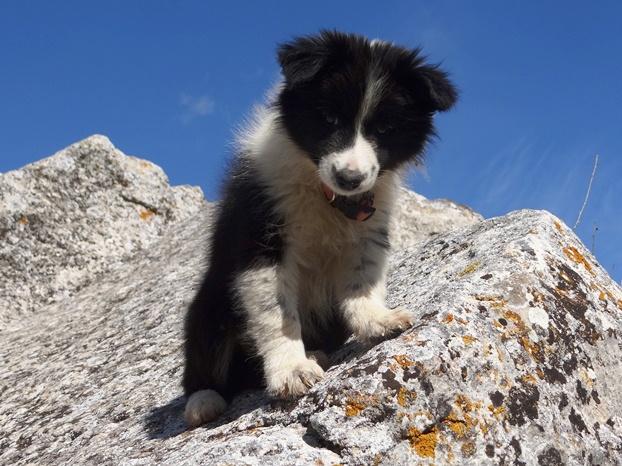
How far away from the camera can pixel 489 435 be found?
3035mm

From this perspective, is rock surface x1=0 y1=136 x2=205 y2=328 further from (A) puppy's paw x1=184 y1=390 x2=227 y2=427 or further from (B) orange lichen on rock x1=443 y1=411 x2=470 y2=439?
(B) orange lichen on rock x1=443 y1=411 x2=470 y2=439

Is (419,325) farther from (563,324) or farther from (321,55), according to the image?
(321,55)

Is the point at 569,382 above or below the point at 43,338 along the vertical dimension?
below

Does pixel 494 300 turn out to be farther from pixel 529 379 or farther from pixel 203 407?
pixel 203 407

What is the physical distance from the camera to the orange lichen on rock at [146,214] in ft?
28.3

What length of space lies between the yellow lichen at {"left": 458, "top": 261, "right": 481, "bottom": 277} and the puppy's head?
71cm

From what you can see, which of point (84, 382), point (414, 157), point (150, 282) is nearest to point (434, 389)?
point (414, 157)

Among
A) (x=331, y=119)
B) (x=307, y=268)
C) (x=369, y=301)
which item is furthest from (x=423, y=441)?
(x=331, y=119)

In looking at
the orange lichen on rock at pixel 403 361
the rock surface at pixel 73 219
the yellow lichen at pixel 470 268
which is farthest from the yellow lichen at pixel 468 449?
the rock surface at pixel 73 219

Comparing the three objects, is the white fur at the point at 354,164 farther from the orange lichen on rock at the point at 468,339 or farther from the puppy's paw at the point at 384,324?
the orange lichen on rock at the point at 468,339

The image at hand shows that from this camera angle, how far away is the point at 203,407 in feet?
12.6

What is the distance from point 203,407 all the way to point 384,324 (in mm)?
1045

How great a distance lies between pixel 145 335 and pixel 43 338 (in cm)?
136

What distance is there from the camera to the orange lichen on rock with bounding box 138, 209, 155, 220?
340 inches
